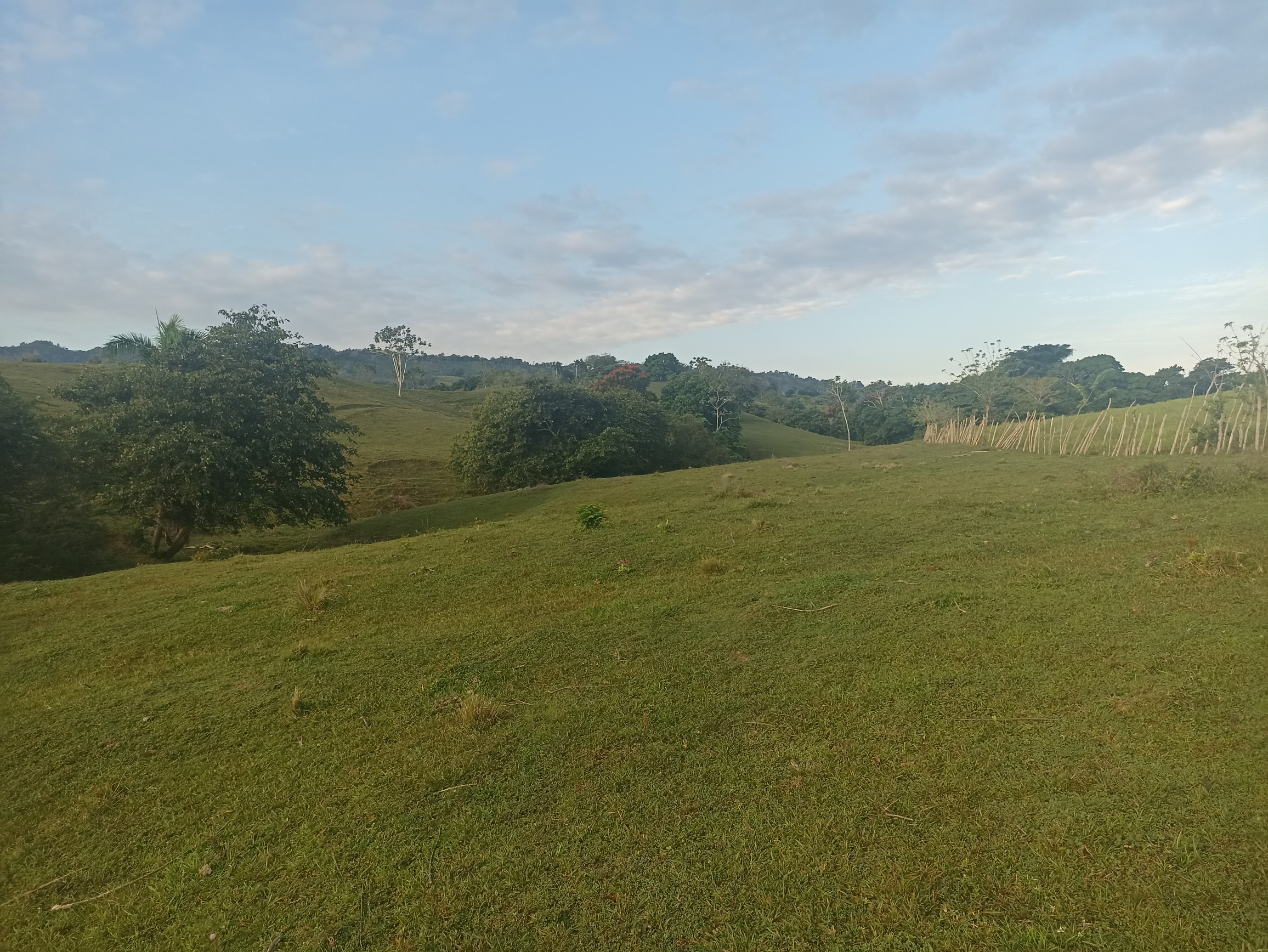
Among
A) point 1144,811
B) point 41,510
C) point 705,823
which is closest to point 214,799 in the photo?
point 705,823

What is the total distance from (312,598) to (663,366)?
103 meters

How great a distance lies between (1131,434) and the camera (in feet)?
103

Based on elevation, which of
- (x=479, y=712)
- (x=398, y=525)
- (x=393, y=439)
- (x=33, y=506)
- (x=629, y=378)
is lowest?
(x=398, y=525)

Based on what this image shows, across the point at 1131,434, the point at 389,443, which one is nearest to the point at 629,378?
the point at 389,443

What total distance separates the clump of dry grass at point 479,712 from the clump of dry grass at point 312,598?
3.83 metres

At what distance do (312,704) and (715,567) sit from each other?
19.5 feet

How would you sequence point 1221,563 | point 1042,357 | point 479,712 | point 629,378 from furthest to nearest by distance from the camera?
point 1042,357
point 629,378
point 1221,563
point 479,712

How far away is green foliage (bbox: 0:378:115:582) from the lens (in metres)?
17.4

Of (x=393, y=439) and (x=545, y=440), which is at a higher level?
(x=393, y=439)

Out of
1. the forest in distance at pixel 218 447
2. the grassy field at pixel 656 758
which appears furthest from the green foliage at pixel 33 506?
the grassy field at pixel 656 758

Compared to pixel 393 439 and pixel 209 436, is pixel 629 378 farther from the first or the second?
pixel 209 436

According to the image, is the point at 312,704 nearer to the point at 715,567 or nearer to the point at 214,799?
the point at 214,799

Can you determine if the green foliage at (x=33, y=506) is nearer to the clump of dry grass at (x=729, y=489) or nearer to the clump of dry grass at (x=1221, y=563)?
the clump of dry grass at (x=729, y=489)

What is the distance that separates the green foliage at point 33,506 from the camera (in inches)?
686
